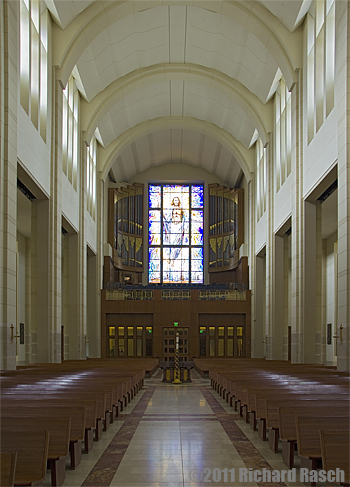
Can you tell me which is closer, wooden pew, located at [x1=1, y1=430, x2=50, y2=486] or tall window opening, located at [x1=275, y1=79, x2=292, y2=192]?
wooden pew, located at [x1=1, y1=430, x2=50, y2=486]

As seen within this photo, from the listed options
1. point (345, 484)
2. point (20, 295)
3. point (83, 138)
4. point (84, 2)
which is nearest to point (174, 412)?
point (345, 484)

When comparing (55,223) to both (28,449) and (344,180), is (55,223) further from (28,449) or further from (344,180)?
(28,449)

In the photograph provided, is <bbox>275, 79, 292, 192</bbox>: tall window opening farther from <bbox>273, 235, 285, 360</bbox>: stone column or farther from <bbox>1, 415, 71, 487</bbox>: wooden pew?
<bbox>1, 415, 71, 487</bbox>: wooden pew

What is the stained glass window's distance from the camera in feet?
114

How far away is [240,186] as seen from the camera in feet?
108

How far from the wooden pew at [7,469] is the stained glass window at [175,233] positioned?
101 ft

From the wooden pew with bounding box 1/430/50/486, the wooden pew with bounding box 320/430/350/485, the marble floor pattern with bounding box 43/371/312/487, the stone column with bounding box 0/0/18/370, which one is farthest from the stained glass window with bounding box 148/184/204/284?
the wooden pew with bounding box 320/430/350/485

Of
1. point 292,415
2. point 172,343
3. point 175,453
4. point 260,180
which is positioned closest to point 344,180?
point 292,415

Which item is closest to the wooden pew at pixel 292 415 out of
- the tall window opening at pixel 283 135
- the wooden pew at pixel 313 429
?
the wooden pew at pixel 313 429

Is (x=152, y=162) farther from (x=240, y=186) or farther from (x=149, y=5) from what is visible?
(x=149, y=5)

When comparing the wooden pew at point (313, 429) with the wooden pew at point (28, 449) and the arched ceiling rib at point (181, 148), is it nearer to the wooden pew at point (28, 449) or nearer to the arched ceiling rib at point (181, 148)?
the wooden pew at point (28, 449)

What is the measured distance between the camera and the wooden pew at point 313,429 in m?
4.84

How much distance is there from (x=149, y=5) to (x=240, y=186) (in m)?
16.9

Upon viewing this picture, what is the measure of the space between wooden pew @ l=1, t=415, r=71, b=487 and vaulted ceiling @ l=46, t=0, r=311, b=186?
43.2ft
